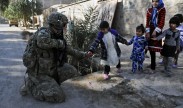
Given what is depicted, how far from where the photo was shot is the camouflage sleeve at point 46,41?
15.5 feet

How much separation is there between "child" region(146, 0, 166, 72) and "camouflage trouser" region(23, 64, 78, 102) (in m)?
1.98

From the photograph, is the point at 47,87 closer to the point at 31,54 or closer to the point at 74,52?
the point at 31,54

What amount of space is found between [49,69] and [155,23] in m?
2.51

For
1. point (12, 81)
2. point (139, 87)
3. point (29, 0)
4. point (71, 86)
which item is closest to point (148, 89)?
point (139, 87)

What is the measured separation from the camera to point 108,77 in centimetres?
609

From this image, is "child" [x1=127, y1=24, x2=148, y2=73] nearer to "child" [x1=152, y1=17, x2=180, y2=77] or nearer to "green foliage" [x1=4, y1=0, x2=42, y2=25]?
"child" [x1=152, y1=17, x2=180, y2=77]

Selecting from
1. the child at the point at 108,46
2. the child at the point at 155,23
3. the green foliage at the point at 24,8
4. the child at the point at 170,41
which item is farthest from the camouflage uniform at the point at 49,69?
the green foliage at the point at 24,8

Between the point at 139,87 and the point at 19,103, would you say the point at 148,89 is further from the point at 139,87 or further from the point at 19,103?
the point at 19,103

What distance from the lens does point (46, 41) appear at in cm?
473

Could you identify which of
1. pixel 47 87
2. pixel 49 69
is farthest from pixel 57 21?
pixel 47 87

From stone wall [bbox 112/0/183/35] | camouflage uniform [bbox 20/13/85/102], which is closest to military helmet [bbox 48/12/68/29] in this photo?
camouflage uniform [bbox 20/13/85/102]

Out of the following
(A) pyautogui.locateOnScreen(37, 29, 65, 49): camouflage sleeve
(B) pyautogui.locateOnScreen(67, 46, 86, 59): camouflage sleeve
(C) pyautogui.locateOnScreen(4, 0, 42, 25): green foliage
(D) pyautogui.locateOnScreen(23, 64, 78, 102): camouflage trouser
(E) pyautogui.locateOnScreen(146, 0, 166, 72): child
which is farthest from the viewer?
(C) pyautogui.locateOnScreen(4, 0, 42, 25): green foliage

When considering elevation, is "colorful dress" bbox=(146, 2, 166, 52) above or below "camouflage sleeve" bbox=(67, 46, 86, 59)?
above

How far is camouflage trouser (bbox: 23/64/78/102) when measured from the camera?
4.85 m
